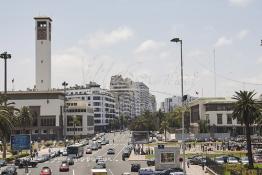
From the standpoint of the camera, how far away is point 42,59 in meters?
180

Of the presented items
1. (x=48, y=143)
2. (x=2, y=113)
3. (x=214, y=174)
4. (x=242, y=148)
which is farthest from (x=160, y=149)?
(x=48, y=143)

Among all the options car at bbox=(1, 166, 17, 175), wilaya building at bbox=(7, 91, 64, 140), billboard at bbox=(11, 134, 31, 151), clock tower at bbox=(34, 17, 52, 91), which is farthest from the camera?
clock tower at bbox=(34, 17, 52, 91)

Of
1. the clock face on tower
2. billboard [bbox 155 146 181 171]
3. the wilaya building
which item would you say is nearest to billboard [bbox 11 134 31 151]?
billboard [bbox 155 146 181 171]

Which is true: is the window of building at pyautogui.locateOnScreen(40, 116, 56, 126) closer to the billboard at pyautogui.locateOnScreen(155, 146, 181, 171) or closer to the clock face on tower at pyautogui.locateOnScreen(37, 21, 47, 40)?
the clock face on tower at pyautogui.locateOnScreen(37, 21, 47, 40)

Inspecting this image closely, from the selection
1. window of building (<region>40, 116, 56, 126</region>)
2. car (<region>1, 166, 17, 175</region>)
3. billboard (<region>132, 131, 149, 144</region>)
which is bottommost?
car (<region>1, 166, 17, 175</region>)

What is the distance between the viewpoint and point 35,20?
609 feet

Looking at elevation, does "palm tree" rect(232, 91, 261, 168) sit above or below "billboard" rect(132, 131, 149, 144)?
above

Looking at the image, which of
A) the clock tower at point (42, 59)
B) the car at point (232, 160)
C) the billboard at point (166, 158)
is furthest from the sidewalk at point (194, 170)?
the clock tower at point (42, 59)

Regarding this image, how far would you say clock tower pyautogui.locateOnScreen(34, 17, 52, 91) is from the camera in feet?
589

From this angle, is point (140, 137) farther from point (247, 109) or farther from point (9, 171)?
point (9, 171)

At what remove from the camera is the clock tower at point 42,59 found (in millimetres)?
179625

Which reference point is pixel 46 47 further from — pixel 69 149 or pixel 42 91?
pixel 69 149

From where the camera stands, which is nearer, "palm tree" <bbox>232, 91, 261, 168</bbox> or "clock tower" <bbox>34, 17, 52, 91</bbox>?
Result: "palm tree" <bbox>232, 91, 261, 168</bbox>

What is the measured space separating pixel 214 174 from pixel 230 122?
10180 centimetres
